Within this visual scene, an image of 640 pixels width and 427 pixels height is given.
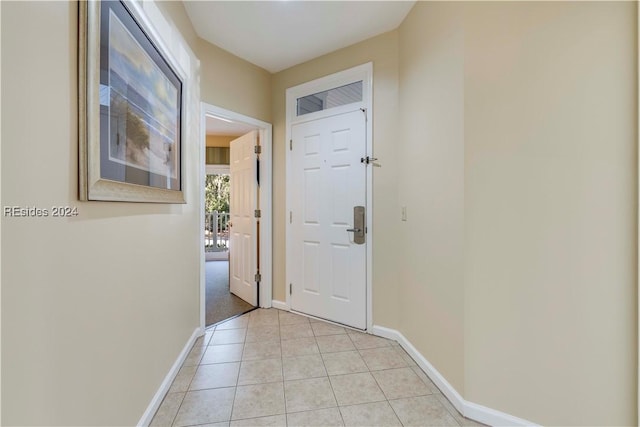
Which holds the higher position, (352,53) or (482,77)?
(352,53)

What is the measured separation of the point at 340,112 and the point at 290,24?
2.59 feet

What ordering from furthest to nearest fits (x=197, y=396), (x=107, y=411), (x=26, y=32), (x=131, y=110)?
(x=197, y=396)
(x=131, y=110)
(x=107, y=411)
(x=26, y=32)

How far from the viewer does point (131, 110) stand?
128 cm

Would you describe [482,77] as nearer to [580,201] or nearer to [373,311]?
[580,201]

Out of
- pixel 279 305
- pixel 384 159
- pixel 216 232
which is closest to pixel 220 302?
pixel 279 305

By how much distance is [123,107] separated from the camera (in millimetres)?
1203

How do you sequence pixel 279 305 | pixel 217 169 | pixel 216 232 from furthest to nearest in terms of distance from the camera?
pixel 216 232 < pixel 217 169 < pixel 279 305

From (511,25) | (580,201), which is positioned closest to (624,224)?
(580,201)

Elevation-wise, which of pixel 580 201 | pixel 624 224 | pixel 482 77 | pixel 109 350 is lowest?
pixel 109 350

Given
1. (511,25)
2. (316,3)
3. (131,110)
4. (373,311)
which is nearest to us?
(131,110)

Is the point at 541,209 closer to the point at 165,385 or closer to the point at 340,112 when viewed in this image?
the point at 340,112

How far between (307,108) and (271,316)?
6.95ft

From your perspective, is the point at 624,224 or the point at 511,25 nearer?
the point at 624,224

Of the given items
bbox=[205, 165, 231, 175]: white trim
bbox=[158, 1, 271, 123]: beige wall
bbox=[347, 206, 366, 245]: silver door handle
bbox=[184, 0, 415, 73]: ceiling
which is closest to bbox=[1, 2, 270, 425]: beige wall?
bbox=[184, 0, 415, 73]: ceiling
